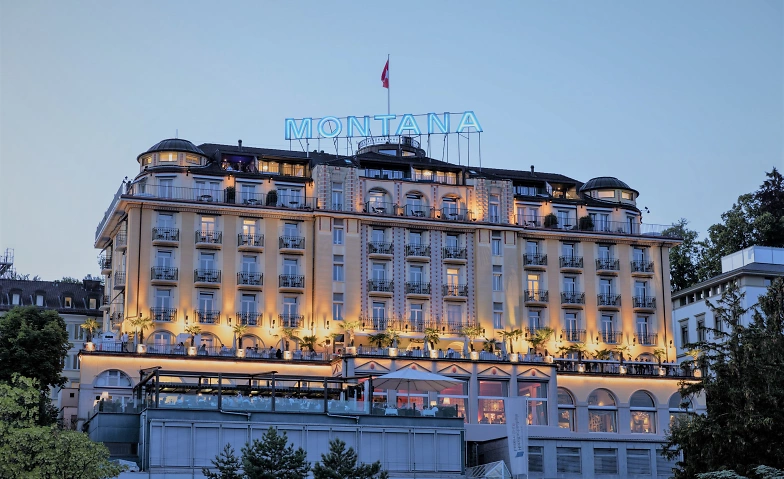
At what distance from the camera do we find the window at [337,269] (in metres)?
94.0

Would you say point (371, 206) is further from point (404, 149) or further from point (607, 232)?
point (607, 232)

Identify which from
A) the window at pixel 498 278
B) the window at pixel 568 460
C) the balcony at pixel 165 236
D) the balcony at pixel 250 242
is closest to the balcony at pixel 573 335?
the window at pixel 498 278

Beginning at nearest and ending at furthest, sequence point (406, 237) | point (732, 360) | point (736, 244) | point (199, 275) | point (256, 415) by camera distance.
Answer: point (732, 360) → point (256, 415) → point (199, 275) → point (406, 237) → point (736, 244)

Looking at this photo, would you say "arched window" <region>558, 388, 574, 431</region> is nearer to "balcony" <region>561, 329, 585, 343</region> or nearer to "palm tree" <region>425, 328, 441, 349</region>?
"balcony" <region>561, 329, 585, 343</region>

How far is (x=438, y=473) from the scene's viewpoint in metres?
70.2

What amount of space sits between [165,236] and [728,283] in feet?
158

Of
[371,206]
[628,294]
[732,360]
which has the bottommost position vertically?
[732,360]

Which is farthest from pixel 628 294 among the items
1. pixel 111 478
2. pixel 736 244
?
pixel 111 478

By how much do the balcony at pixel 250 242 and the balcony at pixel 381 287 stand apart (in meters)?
8.83

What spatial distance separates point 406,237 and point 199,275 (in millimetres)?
16635

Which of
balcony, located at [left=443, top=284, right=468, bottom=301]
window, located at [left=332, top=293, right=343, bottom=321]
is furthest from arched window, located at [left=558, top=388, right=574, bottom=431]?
window, located at [left=332, top=293, right=343, bottom=321]

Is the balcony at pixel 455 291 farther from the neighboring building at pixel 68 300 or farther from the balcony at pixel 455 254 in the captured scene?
the neighboring building at pixel 68 300

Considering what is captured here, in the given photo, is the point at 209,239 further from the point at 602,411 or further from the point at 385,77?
the point at 602,411

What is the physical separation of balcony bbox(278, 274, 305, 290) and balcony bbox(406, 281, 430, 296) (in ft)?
27.3
